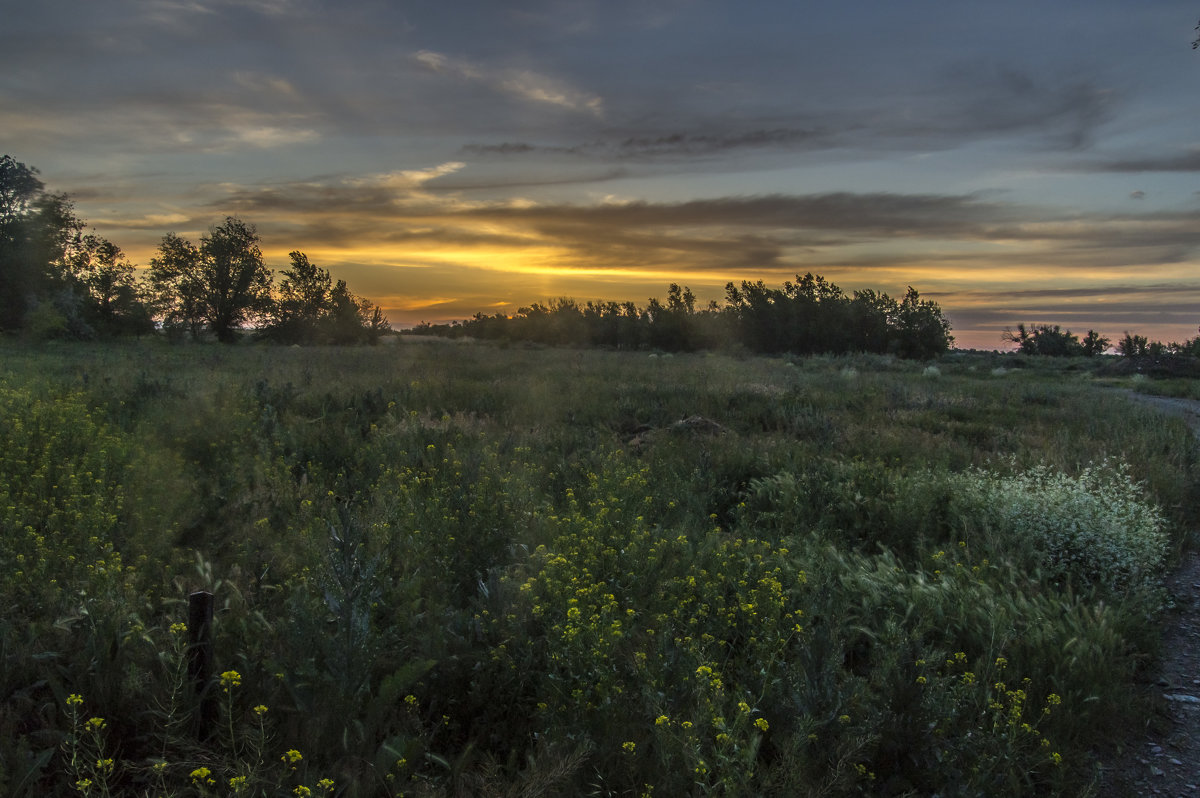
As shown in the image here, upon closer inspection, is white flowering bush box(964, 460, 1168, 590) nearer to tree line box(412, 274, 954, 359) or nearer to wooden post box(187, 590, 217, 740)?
wooden post box(187, 590, 217, 740)

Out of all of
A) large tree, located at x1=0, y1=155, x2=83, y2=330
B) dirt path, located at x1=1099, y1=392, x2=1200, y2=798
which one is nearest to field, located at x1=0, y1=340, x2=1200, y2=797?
dirt path, located at x1=1099, y1=392, x2=1200, y2=798

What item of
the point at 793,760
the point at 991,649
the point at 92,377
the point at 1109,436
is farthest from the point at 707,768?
the point at 92,377

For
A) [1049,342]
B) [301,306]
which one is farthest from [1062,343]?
[301,306]

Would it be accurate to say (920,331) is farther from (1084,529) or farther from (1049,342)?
(1084,529)

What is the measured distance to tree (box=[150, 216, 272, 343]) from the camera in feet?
143

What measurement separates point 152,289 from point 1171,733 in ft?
170

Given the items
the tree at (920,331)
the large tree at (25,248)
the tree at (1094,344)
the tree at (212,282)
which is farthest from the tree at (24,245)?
the tree at (1094,344)

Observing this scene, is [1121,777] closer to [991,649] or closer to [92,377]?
[991,649]

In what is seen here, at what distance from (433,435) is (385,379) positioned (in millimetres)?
6321

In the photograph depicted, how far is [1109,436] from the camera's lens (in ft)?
35.9

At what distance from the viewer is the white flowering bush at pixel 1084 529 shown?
584 centimetres

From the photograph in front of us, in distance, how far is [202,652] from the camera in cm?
352

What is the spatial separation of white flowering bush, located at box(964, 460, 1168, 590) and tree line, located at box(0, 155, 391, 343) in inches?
1428

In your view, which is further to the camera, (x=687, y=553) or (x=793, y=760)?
(x=687, y=553)
